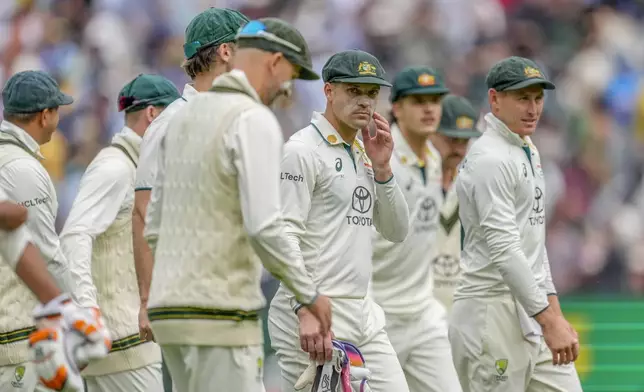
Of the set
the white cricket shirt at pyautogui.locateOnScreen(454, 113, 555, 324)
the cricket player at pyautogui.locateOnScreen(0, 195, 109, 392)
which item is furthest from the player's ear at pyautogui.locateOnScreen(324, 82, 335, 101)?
the cricket player at pyautogui.locateOnScreen(0, 195, 109, 392)

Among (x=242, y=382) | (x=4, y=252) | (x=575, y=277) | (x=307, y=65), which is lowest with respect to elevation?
Result: (x=575, y=277)

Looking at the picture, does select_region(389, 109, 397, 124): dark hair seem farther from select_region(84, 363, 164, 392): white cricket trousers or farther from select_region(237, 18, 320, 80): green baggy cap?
select_region(237, 18, 320, 80): green baggy cap

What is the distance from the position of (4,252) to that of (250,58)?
1369 millimetres

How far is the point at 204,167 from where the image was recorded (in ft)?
19.5

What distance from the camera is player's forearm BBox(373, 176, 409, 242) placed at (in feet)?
25.8

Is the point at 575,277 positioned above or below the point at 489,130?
below

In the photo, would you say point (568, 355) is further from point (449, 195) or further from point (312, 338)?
point (449, 195)

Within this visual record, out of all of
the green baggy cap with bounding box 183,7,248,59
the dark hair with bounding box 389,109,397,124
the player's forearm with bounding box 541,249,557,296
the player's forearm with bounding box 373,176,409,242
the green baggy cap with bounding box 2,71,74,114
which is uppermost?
the green baggy cap with bounding box 183,7,248,59

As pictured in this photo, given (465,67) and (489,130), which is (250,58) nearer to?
(489,130)

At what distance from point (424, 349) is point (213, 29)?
106 inches

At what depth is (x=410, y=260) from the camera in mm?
9211

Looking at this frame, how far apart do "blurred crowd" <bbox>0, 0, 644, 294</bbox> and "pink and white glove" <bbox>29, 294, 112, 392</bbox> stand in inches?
387

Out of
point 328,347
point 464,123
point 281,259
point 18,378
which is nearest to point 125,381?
point 18,378

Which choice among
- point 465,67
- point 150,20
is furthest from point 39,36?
point 465,67
